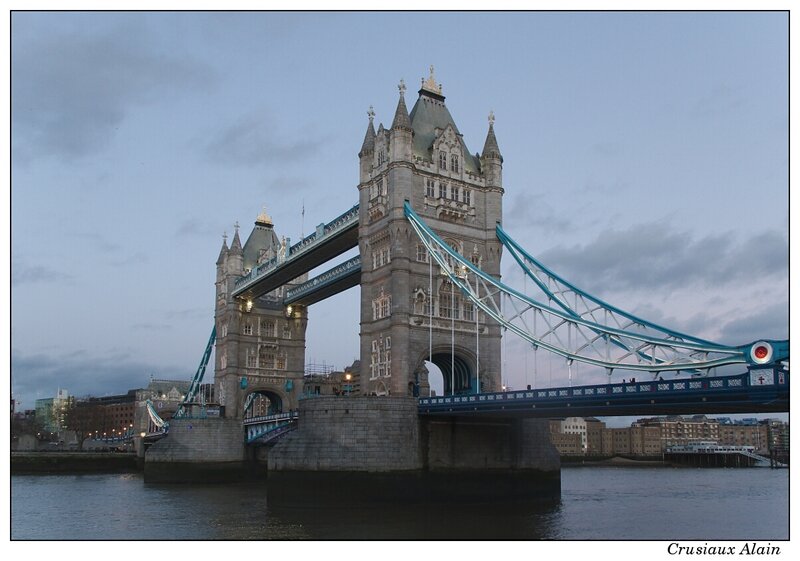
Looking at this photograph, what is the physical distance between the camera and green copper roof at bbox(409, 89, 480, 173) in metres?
57.7

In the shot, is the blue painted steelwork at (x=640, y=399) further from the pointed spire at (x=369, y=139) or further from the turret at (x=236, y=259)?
the turret at (x=236, y=259)

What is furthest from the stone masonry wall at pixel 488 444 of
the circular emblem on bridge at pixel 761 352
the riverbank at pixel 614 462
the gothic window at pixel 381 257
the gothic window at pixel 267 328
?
the riverbank at pixel 614 462

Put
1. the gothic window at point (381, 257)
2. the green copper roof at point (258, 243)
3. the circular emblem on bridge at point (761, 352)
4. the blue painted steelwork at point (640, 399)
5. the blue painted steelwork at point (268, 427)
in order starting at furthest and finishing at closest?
the green copper roof at point (258, 243), the blue painted steelwork at point (268, 427), the gothic window at point (381, 257), the blue painted steelwork at point (640, 399), the circular emblem on bridge at point (761, 352)

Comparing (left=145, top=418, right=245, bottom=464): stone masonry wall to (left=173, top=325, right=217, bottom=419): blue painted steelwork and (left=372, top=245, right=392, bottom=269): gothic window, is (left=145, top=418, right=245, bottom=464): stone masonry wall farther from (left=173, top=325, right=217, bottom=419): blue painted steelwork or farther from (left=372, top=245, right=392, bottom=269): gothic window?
(left=372, top=245, right=392, bottom=269): gothic window

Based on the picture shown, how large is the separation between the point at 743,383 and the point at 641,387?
16.6 ft

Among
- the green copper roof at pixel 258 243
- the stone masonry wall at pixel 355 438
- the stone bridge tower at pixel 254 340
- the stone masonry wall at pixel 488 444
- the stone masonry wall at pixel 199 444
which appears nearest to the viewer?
the stone masonry wall at pixel 355 438

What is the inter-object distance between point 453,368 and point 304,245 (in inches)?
791

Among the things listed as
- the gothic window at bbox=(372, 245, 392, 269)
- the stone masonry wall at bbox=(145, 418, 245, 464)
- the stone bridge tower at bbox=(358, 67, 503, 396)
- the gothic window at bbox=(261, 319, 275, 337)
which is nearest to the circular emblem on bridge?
the stone bridge tower at bbox=(358, 67, 503, 396)

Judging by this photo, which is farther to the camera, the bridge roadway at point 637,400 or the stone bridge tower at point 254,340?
the stone bridge tower at point 254,340

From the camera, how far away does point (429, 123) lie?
5909 cm

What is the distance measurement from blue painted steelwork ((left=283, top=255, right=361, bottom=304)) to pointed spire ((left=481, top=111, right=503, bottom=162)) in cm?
1158

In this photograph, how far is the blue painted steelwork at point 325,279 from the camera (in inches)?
2581

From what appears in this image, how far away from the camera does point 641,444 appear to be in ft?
613

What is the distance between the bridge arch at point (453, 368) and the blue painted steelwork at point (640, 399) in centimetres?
696
